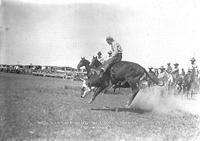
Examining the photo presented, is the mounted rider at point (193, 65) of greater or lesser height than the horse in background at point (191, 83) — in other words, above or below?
above

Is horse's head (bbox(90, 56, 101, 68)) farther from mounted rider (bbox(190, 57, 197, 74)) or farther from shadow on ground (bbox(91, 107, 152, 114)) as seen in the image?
mounted rider (bbox(190, 57, 197, 74))

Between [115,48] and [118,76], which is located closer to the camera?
[115,48]

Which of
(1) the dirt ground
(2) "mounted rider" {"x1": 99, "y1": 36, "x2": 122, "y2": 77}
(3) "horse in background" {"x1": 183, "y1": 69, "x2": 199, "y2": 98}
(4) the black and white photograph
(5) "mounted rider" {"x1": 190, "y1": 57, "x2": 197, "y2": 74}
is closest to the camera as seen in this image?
(1) the dirt ground

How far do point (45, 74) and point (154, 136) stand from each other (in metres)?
17.5

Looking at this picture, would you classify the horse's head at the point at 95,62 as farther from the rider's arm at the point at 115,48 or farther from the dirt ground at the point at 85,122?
the dirt ground at the point at 85,122

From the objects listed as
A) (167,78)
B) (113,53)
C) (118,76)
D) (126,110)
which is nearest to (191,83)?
(167,78)

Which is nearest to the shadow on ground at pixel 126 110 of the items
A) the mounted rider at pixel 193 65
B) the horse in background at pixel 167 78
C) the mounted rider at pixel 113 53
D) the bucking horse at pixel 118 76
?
the bucking horse at pixel 118 76

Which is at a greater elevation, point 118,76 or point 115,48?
point 115,48

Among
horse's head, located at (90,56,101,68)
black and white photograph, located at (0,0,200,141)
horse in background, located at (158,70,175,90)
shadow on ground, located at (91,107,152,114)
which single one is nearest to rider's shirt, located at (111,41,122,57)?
black and white photograph, located at (0,0,200,141)

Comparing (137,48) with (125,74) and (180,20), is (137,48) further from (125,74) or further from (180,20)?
(180,20)

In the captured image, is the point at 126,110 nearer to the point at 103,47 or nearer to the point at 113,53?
the point at 113,53

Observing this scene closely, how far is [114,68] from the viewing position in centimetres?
873

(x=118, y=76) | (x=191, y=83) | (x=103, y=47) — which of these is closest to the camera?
(x=118, y=76)

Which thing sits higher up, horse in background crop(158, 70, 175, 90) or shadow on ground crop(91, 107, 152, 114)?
horse in background crop(158, 70, 175, 90)
